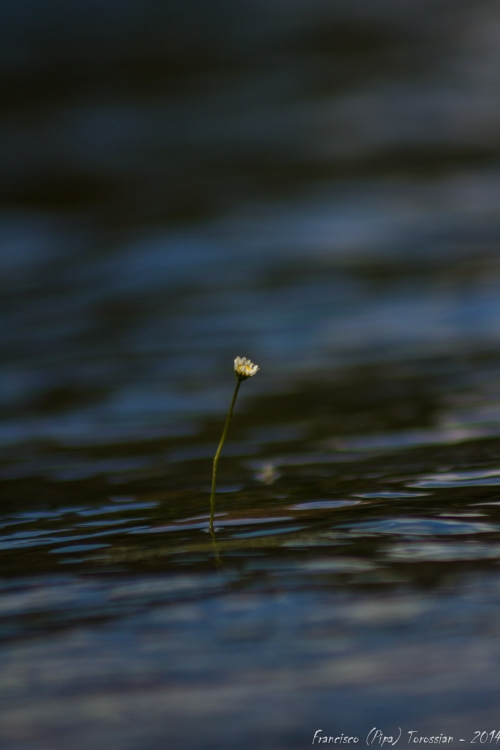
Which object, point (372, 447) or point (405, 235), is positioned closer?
point (372, 447)

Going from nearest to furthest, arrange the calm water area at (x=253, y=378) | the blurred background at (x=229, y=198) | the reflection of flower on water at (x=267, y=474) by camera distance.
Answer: the calm water area at (x=253, y=378)
the reflection of flower on water at (x=267, y=474)
the blurred background at (x=229, y=198)

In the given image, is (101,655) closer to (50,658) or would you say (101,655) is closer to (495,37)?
(50,658)

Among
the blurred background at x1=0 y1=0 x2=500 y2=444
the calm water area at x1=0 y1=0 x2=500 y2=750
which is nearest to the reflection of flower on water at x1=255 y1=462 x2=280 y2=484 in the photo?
the calm water area at x1=0 y1=0 x2=500 y2=750

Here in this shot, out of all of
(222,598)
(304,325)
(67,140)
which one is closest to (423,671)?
(222,598)

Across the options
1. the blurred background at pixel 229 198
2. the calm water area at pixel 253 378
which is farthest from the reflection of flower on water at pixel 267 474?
the blurred background at pixel 229 198

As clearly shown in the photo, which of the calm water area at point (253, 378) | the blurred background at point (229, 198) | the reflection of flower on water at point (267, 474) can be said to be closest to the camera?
the calm water area at point (253, 378)

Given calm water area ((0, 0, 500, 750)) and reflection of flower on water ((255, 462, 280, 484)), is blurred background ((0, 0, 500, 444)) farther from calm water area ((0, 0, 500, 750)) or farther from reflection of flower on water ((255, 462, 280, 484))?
reflection of flower on water ((255, 462, 280, 484))

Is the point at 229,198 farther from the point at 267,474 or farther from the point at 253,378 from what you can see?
the point at 267,474

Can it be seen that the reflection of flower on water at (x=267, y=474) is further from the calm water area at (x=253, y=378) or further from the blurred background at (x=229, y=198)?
the blurred background at (x=229, y=198)
